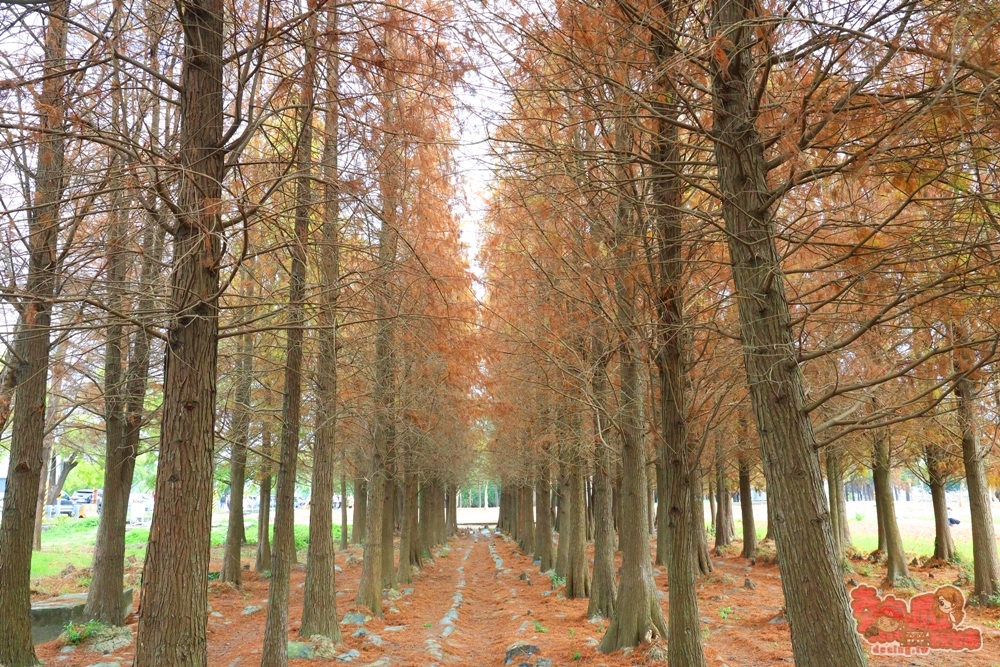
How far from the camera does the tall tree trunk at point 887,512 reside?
15.3 meters

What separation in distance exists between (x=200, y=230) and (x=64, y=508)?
263 ft

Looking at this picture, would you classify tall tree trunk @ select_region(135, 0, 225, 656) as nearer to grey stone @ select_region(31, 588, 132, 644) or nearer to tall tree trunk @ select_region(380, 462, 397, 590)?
grey stone @ select_region(31, 588, 132, 644)

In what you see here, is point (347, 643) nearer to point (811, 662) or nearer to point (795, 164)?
point (811, 662)

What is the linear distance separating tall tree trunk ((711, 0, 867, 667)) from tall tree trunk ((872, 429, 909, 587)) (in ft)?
39.2

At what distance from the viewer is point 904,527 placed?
37.6 m

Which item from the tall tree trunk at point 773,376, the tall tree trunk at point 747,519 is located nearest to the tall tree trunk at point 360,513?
the tall tree trunk at point 747,519

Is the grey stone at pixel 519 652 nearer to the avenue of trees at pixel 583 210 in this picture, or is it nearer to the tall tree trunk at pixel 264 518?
the avenue of trees at pixel 583 210

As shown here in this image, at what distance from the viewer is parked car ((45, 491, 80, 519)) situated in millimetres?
58669

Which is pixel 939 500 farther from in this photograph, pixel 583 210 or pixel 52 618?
pixel 52 618

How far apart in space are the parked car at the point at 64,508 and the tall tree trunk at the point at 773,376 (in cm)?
6785

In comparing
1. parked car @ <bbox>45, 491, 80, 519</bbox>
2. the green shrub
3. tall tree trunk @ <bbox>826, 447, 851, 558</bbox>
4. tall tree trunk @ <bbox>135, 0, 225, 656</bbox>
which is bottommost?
parked car @ <bbox>45, 491, 80, 519</bbox>

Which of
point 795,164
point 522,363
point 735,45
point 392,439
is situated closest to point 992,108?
point 795,164

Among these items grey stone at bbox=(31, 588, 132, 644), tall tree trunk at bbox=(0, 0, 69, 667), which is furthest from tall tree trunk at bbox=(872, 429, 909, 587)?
grey stone at bbox=(31, 588, 132, 644)

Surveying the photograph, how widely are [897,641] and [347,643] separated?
8.09 m
